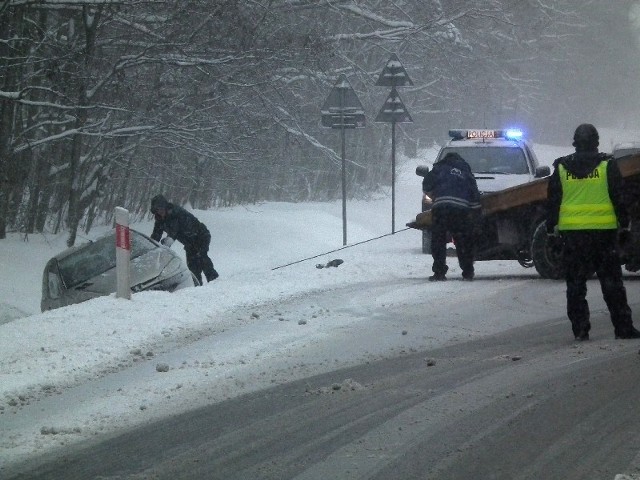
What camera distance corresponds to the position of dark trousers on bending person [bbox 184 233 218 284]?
16.8 metres

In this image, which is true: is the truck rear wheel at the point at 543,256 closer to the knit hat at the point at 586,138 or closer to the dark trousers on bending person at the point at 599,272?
the dark trousers on bending person at the point at 599,272

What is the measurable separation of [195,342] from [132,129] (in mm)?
9965

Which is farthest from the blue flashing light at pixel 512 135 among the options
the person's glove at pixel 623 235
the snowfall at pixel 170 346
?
the person's glove at pixel 623 235

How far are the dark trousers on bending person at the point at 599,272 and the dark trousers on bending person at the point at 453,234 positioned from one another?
15.6ft

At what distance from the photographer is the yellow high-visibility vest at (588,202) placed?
952 centimetres

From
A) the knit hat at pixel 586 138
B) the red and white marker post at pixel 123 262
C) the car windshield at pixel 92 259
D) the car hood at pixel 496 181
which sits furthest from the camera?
the car hood at pixel 496 181

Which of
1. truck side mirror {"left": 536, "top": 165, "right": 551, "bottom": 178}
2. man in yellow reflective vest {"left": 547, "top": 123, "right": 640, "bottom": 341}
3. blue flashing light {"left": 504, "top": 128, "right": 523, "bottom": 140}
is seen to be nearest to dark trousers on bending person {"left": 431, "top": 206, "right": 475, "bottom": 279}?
truck side mirror {"left": 536, "top": 165, "right": 551, "bottom": 178}

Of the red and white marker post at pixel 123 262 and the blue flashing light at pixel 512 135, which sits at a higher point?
the blue flashing light at pixel 512 135

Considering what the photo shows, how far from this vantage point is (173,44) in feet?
60.3

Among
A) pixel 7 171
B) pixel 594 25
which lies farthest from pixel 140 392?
pixel 594 25

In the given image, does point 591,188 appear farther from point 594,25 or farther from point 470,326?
point 594,25

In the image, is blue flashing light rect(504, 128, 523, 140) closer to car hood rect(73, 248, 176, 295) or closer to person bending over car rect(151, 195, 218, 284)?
person bending over car rect(151, 195, 218, 284)

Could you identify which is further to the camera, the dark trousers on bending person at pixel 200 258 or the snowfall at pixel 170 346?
the dark trousers on bending person at pixel 200 258

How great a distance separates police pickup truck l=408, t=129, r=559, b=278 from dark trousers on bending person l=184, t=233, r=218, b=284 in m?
2.91
